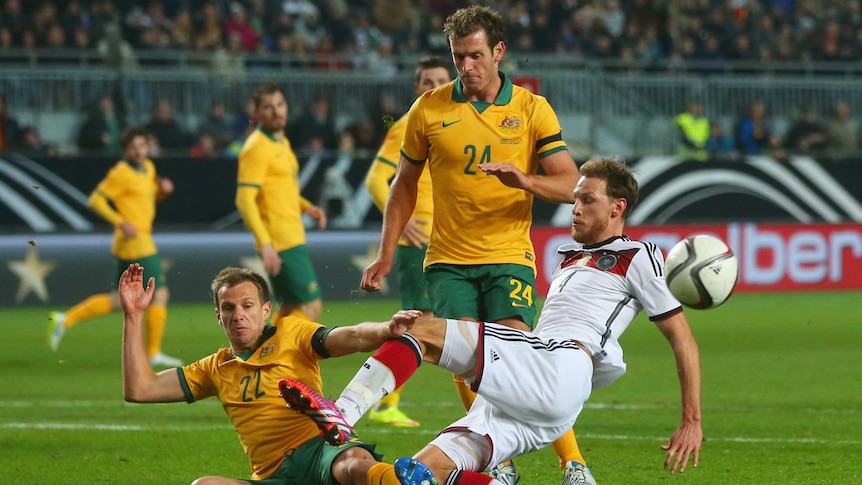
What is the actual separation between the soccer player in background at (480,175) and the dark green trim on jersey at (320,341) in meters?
1.03

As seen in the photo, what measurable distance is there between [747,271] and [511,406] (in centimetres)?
1366

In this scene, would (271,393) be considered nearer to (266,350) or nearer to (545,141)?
(266,350)

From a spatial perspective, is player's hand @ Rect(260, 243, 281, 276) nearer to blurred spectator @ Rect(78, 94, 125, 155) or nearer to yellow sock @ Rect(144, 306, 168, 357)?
yellow sock @ Rect(144, 306, 168, 357)

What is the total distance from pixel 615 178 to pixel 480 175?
3.03 feet

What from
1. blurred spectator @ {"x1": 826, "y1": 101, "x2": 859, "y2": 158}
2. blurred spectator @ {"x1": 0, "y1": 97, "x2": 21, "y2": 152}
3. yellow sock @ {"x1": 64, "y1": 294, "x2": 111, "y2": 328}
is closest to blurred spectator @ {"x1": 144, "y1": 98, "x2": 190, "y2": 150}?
blurred spectator @ {"x1": 0, "y1": 97, "x2": 21, "y2": 152}

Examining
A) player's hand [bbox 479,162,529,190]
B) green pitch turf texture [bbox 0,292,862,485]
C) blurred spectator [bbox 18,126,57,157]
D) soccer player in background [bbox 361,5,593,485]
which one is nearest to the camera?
player's hand [bbox 479,162,529,190]

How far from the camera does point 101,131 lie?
17.2m

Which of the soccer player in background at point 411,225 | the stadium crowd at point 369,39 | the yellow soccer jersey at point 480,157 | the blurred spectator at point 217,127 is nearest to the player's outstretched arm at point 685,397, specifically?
the yellow soccer jersey at point 480,157

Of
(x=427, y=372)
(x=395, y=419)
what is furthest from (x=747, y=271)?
(x=395, y=419)

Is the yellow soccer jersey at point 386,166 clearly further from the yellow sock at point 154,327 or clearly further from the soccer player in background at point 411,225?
the yellow sock at point 154,327

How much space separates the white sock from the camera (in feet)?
14.7

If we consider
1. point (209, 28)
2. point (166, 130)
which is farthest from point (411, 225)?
point (209, 28)

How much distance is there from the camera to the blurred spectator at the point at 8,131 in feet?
54.8

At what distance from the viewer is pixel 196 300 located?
16203 mm
